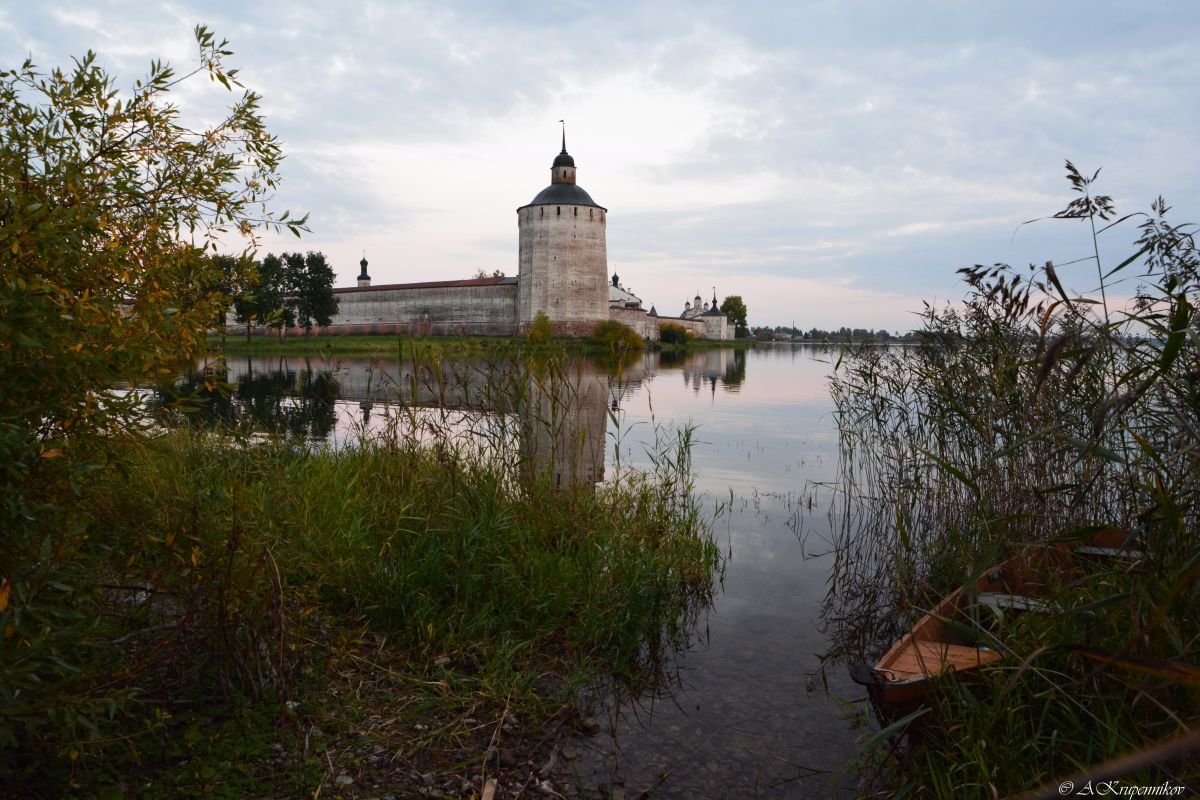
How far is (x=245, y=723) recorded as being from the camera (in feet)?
8.76

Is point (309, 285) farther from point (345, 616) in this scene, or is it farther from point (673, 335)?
point (345, 616)

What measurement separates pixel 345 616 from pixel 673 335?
61036mm

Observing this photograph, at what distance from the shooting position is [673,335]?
6406cm

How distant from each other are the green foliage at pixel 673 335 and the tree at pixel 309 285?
28.2 meters

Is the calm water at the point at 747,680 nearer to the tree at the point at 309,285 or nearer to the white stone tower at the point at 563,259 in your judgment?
the tree at the point at 309,285

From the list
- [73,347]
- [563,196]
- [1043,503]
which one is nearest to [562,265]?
[563,196]

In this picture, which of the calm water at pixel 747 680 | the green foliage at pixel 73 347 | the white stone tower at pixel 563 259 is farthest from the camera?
the white stone tower at pixel 563 259

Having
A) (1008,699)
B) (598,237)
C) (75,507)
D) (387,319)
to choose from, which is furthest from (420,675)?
(387,319)

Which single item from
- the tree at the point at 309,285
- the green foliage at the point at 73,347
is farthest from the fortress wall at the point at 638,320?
the green foliage at the point at 73,347

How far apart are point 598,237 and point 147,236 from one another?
4513cm

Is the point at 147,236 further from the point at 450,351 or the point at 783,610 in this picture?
the point at 783,610

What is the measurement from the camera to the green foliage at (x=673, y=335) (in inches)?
2495

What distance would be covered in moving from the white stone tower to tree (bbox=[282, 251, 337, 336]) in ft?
34.1

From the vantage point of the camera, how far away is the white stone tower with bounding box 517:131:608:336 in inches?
1797
